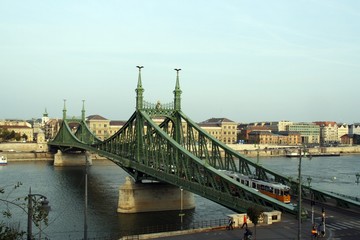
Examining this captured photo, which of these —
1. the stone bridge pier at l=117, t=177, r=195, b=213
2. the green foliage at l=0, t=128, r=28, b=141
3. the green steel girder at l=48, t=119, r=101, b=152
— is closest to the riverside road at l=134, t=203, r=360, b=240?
the stone bridge pier at l=117, t=177, r=195, b=213

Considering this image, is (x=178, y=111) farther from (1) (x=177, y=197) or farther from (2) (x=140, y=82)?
(1) (x=177, y=197)

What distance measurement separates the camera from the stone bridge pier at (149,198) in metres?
51.3

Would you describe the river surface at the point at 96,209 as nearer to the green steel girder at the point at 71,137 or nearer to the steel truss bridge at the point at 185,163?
the steel truss bridge at the point at 185,163

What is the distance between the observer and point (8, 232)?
15.7 meters

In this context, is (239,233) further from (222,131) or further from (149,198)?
(222,131)

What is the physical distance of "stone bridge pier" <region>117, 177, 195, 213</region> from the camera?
5131 cm

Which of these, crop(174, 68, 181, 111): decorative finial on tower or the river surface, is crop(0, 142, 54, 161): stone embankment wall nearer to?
the river surface

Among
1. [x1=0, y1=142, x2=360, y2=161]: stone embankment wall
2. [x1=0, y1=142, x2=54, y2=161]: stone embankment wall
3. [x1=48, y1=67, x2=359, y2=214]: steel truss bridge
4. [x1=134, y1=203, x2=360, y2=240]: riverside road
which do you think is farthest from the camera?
[x1=0, y1=142, x2=360, y2=161]: stone embankment wall

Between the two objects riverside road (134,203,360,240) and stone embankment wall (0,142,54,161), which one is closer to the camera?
riverside road (134,203,360,240)

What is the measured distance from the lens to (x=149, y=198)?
51.9m

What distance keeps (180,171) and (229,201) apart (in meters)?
10.5

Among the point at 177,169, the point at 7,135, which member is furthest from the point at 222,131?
the point at 177,169

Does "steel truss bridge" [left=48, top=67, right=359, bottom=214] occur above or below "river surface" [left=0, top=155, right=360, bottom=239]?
above

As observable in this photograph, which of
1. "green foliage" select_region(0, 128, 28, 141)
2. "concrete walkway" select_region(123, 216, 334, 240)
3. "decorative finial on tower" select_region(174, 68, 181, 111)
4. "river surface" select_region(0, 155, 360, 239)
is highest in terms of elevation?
"decorative finial on tower" select_region(174, 68, 181, 111)
